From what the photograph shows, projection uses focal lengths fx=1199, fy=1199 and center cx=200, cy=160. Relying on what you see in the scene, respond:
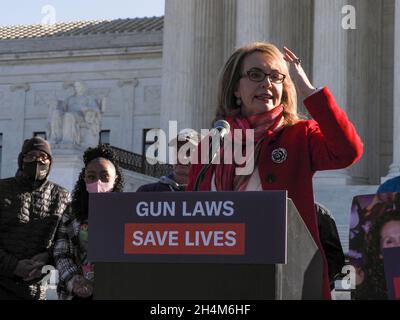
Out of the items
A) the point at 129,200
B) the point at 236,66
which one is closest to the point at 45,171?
the point at 236,66

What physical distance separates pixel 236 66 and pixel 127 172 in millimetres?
34021

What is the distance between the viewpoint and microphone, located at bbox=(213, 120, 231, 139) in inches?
219

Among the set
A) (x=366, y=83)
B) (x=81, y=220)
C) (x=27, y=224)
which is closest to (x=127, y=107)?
(x=366, y=83)

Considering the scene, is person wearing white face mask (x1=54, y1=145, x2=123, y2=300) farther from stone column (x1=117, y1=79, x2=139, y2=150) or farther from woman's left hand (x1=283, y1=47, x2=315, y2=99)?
stone column (x1=117, y1=79, x2=139, y2=150)

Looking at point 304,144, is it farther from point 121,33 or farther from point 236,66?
point 121,33

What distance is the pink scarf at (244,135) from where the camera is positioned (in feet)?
18.8

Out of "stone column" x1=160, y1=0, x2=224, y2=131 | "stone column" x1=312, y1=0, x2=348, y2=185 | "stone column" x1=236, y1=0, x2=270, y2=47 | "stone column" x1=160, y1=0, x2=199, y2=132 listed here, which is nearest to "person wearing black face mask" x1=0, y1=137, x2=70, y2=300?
"stone column" x1=312, y1=0, x2=348, y2=185

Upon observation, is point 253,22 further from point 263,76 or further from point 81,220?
point 263,76

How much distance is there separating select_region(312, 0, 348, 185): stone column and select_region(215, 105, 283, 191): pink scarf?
32904mm

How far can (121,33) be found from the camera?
57312mm

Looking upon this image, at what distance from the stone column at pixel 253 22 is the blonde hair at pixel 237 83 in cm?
3483

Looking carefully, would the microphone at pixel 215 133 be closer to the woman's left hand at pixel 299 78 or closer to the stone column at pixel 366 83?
the woman's left hand at pixel 299 78

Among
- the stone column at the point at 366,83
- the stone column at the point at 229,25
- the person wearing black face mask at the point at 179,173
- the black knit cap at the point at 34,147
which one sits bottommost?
the person wearing black face mask at the point at 179,173

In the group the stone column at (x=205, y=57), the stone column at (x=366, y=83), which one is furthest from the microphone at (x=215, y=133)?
the stone column at (x=205, y=57)
